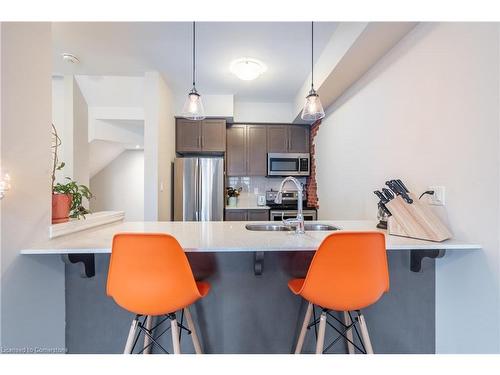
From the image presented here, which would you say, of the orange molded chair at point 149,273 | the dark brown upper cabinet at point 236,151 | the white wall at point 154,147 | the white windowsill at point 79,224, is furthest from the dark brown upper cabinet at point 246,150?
the orange molded chair at point 149,273

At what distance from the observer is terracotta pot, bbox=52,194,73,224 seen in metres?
1.31

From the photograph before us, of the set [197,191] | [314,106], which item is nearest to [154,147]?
[197,191]

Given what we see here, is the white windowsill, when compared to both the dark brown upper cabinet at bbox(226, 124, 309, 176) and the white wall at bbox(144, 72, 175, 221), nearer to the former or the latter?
the white wall at bbox(144, 72, 175, 221)

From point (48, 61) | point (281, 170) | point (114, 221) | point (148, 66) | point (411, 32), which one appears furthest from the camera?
point (281, 170)

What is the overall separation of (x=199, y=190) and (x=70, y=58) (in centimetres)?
195

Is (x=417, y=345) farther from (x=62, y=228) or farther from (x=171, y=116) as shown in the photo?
(x=171, y=116)

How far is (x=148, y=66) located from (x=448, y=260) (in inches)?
124

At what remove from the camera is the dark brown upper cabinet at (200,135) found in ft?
11.4

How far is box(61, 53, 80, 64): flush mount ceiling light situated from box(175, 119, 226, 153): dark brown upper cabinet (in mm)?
1324

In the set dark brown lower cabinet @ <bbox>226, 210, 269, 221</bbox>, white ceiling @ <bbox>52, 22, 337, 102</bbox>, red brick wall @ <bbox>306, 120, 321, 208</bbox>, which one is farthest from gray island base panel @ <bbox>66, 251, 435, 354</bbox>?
red brick wall @ <bbox>306, 120, 321, 208</bbox>

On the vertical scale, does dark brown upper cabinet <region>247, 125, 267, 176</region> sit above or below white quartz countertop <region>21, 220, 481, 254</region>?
above

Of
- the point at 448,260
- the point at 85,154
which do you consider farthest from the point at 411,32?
the point at 85,154

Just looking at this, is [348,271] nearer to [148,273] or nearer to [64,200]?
[148,273]
